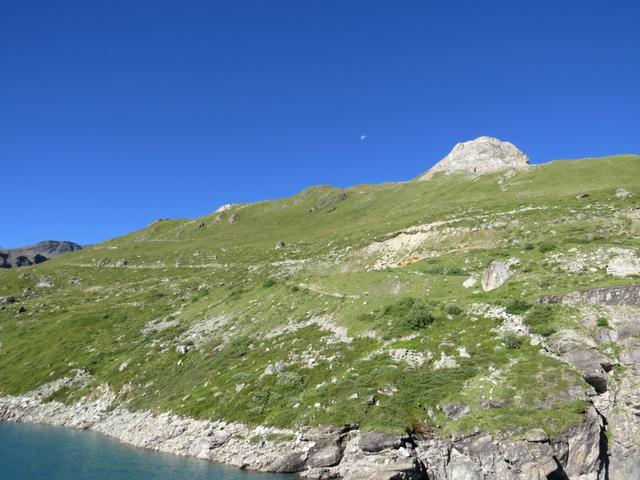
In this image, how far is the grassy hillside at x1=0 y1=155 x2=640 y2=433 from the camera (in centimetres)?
3519

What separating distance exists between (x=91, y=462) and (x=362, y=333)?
86.3ft

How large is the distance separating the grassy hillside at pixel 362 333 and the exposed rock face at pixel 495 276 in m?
1.31

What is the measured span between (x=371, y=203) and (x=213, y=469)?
538ft

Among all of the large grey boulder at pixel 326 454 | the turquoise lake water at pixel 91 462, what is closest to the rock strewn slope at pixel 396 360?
the large grey boulder at pixel 326 454

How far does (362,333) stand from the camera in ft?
155

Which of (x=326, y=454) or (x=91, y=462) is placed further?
(x=91, y=462)

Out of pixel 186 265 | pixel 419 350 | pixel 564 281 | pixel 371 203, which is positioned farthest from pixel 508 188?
pixel 419 350

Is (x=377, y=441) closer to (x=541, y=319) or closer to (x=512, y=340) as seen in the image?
(x=512, y=340)

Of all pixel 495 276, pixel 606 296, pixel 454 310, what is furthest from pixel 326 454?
pixel 495 276

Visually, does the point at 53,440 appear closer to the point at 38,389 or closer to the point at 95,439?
the point at 95,439

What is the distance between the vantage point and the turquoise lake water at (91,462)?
35469 millimetres

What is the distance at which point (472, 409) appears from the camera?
108ft

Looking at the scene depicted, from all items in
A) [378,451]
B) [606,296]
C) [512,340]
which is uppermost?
[606,296]

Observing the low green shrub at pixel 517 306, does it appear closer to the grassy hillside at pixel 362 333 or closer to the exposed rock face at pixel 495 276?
the grassy hillside at pixel 362 333
